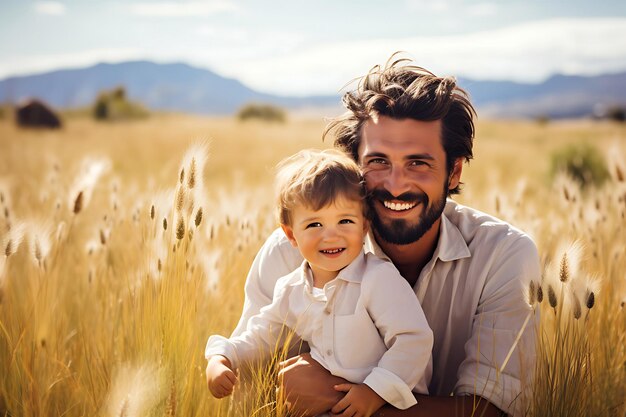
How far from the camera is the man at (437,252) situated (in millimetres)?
2252

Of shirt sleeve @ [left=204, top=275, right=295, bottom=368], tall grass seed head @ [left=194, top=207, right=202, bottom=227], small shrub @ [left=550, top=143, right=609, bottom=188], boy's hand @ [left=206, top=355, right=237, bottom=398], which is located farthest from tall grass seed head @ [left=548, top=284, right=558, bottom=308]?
small shrub @ [left=550, top=143, right=609, bottom=188]

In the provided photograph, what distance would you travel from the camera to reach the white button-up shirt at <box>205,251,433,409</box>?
2.04 metres

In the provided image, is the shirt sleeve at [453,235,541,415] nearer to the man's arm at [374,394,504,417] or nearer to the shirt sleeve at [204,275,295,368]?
the man's arm at [374,394,504,417]

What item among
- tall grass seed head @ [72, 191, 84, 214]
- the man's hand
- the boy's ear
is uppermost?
tall grass seed head @ [72, 191, 84, 214]

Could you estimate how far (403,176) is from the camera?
256cm

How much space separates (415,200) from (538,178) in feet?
37.2

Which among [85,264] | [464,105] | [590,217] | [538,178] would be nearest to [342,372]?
[464,105]

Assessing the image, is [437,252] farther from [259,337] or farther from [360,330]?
[259,337]

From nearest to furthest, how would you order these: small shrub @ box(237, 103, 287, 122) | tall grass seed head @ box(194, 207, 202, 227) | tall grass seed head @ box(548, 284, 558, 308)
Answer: tall grass seed head @ box(548, 284, 558, 308)
tall grass seed head @ box(194, 207, 202, 227)
small shrub @ box(237, 103, 287, 122)

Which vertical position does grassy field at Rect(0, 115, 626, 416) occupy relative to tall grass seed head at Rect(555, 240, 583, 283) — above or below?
below

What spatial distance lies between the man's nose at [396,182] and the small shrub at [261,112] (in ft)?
153

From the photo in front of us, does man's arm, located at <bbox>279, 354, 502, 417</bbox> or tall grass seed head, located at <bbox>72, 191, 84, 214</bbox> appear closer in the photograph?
man's arm, located at <bbox>279, 354, 502, 417</bbox>

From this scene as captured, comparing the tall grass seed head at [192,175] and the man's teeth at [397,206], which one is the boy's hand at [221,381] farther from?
the man's teeth at [397,206]

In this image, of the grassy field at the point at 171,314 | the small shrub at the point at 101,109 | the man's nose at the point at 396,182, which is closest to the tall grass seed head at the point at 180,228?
the grassy field at the point at 171,314
